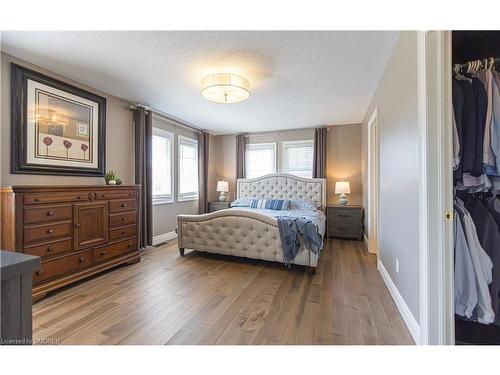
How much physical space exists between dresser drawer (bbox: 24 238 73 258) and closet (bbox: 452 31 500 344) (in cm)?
337

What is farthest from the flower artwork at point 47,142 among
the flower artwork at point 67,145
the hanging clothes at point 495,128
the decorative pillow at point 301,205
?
the hanging clothes at point 495,128

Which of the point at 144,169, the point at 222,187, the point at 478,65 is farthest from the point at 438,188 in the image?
the point at 222,187

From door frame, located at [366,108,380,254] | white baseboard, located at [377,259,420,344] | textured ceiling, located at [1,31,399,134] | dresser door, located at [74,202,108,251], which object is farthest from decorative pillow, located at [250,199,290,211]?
dresser door, located at [74,202,108,251]

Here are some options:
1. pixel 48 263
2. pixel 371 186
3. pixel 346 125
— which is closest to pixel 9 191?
pixel 48 263

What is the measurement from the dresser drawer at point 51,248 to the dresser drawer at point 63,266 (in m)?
0.08

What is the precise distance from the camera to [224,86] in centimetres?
249

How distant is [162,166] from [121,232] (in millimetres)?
1733

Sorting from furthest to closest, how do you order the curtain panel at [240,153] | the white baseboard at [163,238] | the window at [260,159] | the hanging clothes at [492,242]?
the curtain panel at [240,153] → the window at [260,159] → the white baseboard at [163,238] → the hanging clothes at [492,242]

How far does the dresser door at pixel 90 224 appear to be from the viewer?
2.51 metres

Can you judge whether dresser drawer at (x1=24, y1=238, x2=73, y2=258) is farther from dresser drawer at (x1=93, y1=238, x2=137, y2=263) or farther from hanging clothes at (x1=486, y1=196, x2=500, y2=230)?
hanging clothes at (x1=486, y1=196, x2=500, y2=230)

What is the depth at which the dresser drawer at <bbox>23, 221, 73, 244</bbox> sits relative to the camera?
6.83 ft

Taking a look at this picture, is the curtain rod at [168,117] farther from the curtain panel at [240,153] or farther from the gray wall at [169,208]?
the curtain panel at [240,153]

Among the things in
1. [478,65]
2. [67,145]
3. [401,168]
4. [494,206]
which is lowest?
[494,206]

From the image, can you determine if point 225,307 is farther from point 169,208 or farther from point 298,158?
point 298,158
